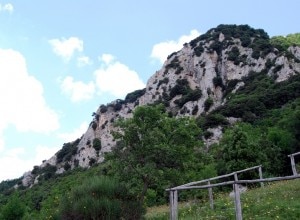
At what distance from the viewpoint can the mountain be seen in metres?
63.7

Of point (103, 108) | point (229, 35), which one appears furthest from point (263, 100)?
point (103, 108)

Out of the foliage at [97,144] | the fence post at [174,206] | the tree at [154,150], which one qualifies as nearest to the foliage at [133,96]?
the foliage at [97,144]

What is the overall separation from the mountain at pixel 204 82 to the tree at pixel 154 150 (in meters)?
33.5

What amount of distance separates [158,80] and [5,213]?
66429mm

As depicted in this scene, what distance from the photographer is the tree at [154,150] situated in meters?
17.6

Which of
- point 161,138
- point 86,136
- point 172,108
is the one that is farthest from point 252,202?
point 86,136

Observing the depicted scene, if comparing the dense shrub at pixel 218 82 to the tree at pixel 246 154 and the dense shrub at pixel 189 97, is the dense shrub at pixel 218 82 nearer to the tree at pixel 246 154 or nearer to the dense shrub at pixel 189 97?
the dense shrub at pixel 189 97

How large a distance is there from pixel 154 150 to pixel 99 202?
4.82 metres

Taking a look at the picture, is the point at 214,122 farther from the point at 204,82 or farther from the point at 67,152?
the point at 67,152

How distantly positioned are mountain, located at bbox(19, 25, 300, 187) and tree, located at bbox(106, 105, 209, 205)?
33457 mm

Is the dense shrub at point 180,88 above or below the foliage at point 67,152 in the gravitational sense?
above

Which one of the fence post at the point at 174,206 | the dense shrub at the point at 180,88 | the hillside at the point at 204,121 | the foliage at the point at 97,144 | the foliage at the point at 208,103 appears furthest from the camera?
the dense shrub at the point at 180,88

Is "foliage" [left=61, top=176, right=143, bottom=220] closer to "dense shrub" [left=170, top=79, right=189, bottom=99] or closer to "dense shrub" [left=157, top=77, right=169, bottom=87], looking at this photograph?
"dense shrub" [left=170, top=79, right=189, bottom=99]

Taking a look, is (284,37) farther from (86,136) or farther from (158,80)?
(86,136)
